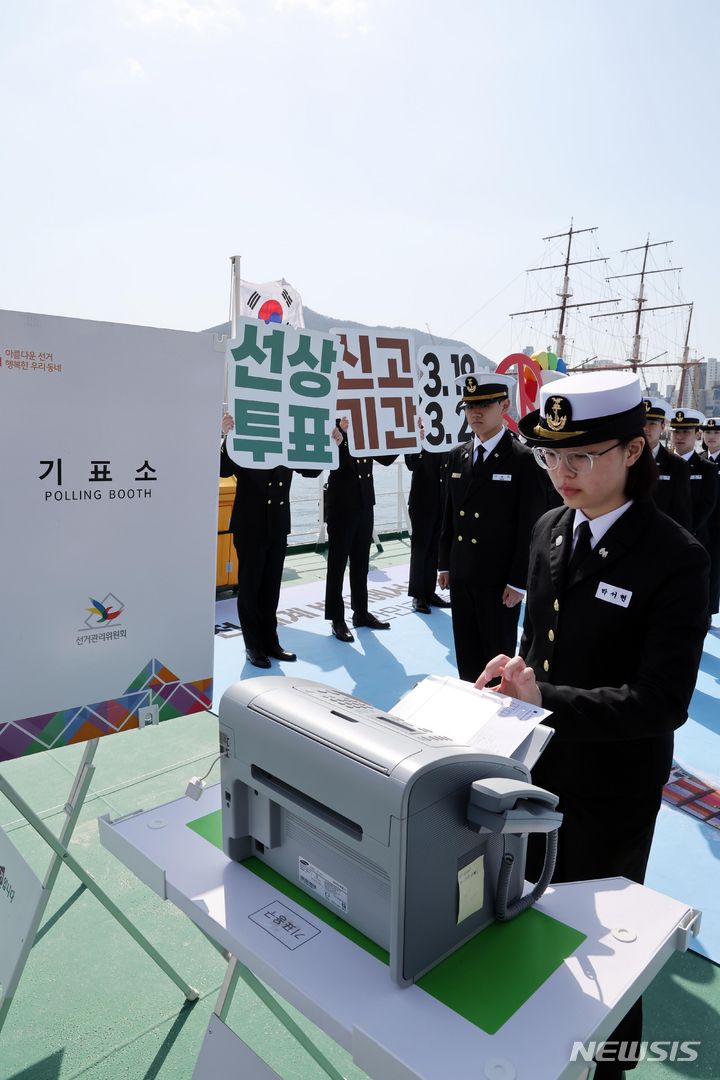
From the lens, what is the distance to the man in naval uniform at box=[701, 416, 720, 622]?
558cm

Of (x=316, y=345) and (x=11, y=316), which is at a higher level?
(x=316, y=345)

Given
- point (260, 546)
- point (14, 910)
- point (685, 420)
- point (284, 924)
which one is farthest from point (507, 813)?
point (685, 420)

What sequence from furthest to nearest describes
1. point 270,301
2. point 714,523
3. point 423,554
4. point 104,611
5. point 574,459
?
point 270,301
point 423,554
point 714,523
point 104,611
point 574,459

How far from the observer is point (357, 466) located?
5.24 metres

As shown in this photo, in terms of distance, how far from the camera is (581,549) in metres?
1.60

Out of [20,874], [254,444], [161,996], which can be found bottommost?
[161,996]

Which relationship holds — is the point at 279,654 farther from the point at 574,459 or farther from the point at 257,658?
the point at 574,459

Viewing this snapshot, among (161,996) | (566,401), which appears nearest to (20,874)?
(161,996)

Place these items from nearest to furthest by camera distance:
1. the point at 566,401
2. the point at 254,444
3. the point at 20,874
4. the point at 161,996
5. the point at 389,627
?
the point at 566,401, the point at 20,874, the point at 161,996, the point at 254,444, the point at 389,627

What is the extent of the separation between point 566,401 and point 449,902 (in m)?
0.95

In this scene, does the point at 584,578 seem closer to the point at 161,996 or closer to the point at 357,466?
the point at 161,996

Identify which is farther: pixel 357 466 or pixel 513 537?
pixel 357 466

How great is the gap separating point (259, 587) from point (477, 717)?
3724 millimetres

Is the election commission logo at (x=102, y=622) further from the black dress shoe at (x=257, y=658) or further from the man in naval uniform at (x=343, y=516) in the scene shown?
the man in naval uniform at (x=343, y=516)
